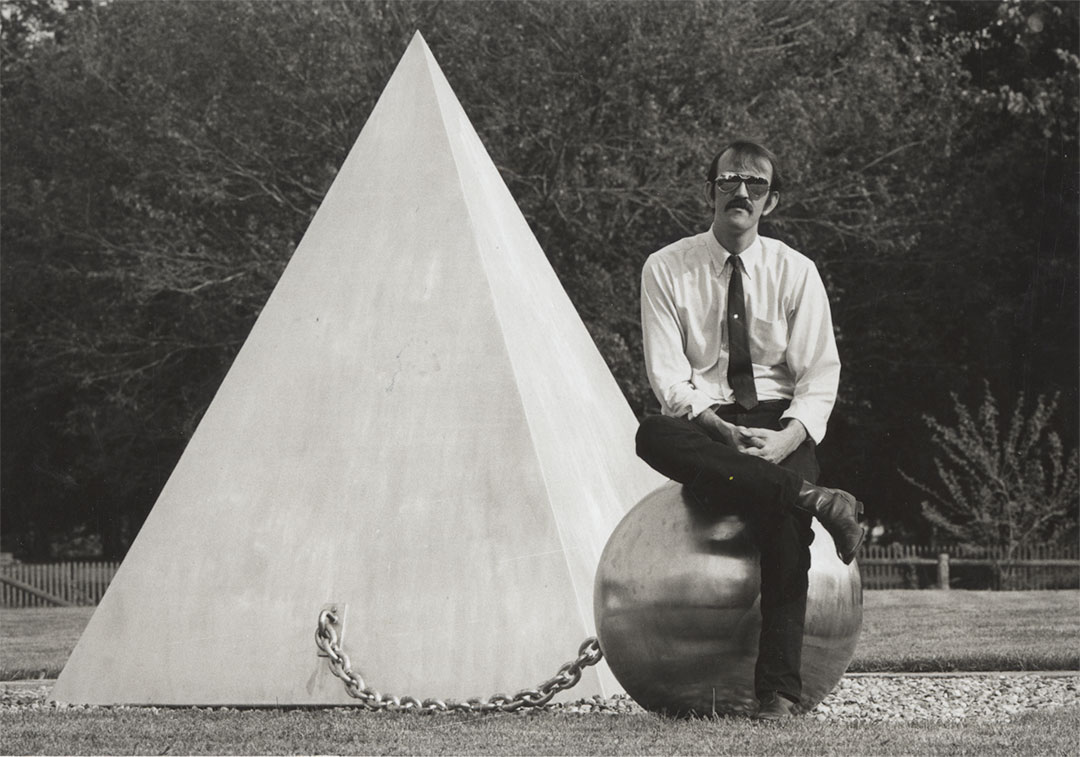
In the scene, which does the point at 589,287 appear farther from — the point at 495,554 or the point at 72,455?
the point at 495,554

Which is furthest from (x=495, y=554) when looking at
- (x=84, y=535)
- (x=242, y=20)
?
(x=84, y=535)

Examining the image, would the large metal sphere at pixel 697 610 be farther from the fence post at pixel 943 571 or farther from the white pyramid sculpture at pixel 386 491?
the fence post at pixel 943 571

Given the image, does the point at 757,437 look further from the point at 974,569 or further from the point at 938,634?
the point at 974,569

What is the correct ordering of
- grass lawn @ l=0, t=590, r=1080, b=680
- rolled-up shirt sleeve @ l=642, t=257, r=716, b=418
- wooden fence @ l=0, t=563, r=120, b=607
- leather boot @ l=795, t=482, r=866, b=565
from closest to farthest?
1. leather boot @ l=795, t=482, r=866, b=565
2. rolled-up shirt sleeve @ l=642, t=257, r=716, b=418
3. grass lawn @ l=0, t=590, r=1080, b=680
4. wooden fence @ l=0, t=563, r=120, b=607

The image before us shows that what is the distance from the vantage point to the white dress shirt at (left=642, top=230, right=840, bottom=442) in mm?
5297

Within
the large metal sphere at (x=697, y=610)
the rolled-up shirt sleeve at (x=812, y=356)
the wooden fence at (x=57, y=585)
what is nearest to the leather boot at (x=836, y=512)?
the large metal sphere at (x=697, y=610)

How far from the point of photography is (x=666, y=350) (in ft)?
17.4

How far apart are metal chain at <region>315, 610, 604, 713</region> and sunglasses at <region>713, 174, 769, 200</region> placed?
1.71 meters

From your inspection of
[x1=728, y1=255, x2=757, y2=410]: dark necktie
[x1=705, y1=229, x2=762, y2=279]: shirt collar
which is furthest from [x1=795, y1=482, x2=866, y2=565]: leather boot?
[x1=705, y1=229, x2=762, y2=279]: shirt collar

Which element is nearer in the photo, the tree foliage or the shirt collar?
the shirt collar

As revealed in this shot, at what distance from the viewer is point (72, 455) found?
29.3 meters

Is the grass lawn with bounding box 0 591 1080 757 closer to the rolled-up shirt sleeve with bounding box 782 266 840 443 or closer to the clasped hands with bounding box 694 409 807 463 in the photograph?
the clasped hands with bounding box 694 409 807 463

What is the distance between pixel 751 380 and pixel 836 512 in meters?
0.57

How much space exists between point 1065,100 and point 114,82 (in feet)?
47.9
